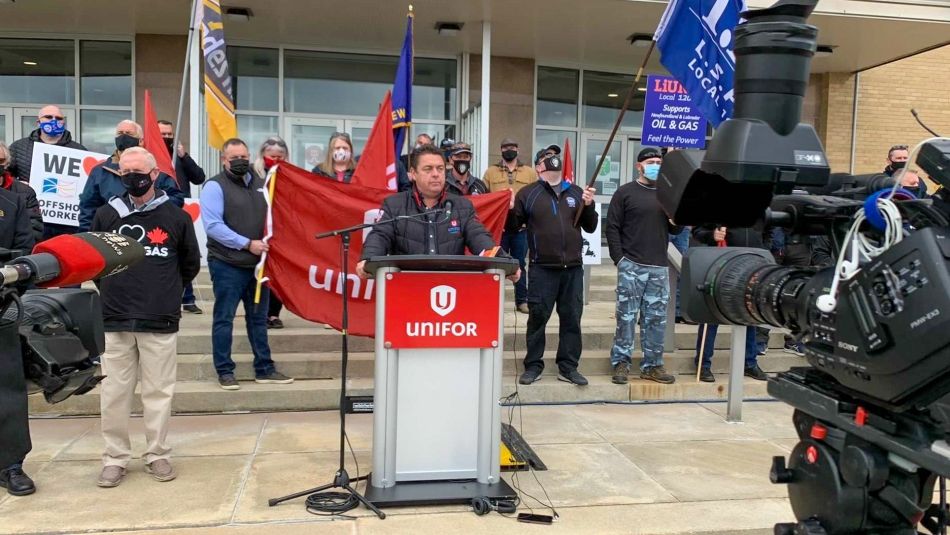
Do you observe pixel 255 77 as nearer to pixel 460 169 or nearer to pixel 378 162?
pixel 460 169

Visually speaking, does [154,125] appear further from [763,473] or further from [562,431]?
[763,473]

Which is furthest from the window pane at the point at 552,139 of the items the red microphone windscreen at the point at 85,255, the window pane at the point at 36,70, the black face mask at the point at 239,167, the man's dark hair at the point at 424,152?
the red microphone windscreen at the point at 85,255

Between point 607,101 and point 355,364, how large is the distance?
8385 mm

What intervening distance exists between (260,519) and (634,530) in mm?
2039

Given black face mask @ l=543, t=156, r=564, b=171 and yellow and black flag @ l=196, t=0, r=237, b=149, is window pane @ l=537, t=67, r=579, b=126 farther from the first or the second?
yellow and black flag @ l=196, t=0, r=237, b=149

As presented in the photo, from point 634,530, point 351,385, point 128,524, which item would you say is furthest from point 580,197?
point 128,524

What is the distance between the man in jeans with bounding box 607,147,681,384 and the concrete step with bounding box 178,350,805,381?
38 cm

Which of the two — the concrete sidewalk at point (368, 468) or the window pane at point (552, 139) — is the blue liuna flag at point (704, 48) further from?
the window pane at point (552, 139)

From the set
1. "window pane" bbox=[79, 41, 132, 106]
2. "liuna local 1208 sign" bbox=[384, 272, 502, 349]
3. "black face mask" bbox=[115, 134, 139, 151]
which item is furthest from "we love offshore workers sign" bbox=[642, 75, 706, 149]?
"window pane" bbox=[79, 41, 132, 106]

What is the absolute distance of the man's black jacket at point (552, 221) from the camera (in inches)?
257

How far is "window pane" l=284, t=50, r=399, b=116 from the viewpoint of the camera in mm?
12008

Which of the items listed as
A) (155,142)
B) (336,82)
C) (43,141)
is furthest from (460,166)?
(336,82)

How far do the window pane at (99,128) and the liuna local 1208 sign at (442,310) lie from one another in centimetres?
943

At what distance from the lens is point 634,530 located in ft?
12.8
